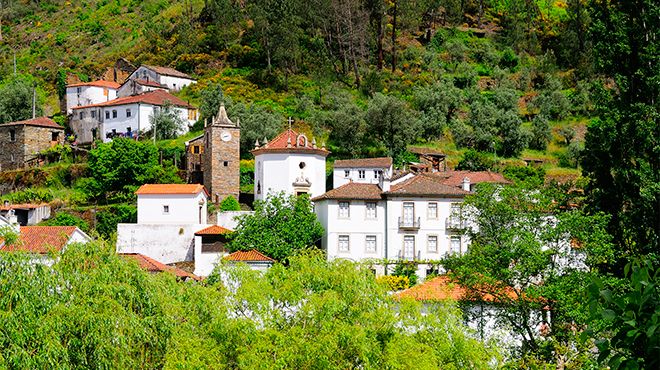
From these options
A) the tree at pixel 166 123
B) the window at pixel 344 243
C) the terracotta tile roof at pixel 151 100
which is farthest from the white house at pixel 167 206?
the terracotta tile roof at pixel 151 100

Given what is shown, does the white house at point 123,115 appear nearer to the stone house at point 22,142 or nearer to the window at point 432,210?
the stone house at point 22,142

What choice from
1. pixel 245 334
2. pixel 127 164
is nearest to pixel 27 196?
pixel 127 164

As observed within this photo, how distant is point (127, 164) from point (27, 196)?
880 centimetres

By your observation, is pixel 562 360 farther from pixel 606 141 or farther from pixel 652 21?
pixel 652 21

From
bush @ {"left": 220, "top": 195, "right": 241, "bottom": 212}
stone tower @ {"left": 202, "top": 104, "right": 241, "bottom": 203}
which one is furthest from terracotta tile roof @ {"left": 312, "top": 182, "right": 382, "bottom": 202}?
stone tower @ {"left": 202, "top": 104, "right": 241, "bottom": 203}

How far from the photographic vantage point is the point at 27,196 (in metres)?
64.4

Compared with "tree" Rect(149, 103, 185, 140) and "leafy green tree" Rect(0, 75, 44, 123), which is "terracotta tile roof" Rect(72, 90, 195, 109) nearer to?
"tree" Rect(149, 103, 185, 140)

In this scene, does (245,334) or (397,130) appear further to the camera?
(397,130)

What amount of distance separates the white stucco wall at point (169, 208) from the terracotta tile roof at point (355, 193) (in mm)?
8689

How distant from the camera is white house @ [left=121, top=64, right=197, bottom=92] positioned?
84.6 metres

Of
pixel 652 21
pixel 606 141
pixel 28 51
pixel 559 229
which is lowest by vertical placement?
pixel 559 229

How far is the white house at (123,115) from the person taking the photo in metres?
74.6

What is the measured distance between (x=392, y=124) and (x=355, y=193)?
17258 millimetres

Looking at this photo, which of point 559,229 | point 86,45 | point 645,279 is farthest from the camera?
point 86,45
